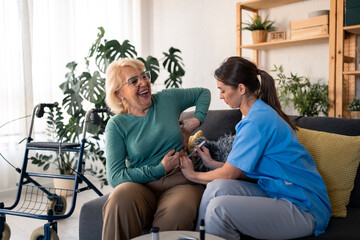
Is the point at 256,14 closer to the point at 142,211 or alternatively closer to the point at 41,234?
the point at 142,211

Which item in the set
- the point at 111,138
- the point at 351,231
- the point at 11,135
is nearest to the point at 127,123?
the point at 111,138

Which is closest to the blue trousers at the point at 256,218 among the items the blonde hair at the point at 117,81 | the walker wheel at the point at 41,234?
the blonde hair at the point at 117,81

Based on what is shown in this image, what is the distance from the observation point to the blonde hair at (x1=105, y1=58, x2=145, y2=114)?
1813 mm

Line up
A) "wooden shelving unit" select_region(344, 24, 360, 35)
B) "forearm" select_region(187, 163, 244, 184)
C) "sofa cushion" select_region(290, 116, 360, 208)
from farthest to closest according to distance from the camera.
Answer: "wooden shelving unit" select_region(344, 24, 360, 35)
"sofa cushion" select_region(290, 116, 360, 208)
"forearm" select_region(187, 163, 244, 184)

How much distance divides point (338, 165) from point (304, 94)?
62.2 inches

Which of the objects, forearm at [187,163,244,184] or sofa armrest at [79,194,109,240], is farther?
sofa armrest at [79,194,109,240]

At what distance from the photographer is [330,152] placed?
1602mm

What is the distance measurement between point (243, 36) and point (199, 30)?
626 millimetres

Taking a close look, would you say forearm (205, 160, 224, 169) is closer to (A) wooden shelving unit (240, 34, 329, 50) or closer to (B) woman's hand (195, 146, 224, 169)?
(B) woman's hand (195, 146, 224, 169)

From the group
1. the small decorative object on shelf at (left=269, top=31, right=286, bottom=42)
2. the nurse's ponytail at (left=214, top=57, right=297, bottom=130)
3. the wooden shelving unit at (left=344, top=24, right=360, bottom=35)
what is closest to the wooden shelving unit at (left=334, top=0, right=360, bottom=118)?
the wooden shelving unit at (left=344, top=24, right=360, bottom=35)

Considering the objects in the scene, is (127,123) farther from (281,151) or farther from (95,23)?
(95,23)

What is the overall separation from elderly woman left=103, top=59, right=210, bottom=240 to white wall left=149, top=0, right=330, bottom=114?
1.75 m

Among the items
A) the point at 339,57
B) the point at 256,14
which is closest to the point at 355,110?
the point at 339,57

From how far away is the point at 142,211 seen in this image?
58.6 inches
